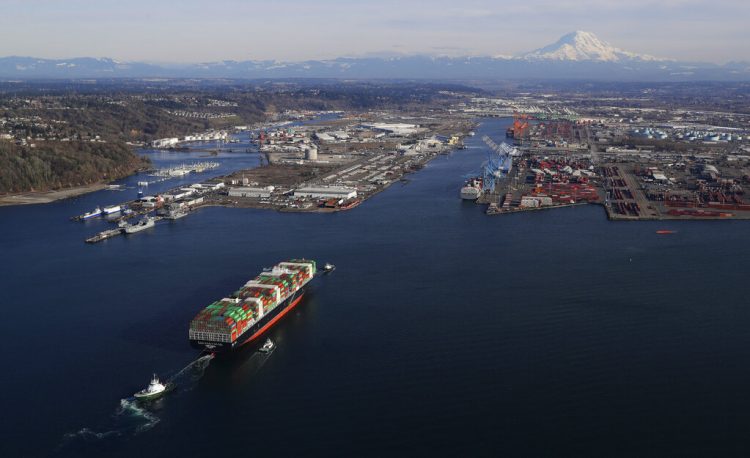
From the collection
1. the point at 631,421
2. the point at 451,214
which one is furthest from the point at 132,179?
the point at 631,421

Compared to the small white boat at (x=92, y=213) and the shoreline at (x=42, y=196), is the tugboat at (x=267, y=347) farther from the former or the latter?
the shoreline at (x=42, y=196)

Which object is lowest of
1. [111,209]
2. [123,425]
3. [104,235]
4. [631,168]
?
[123,425]

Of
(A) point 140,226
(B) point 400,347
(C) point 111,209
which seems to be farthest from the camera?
(C) point 111,209

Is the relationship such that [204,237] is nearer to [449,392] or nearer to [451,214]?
[451,214]

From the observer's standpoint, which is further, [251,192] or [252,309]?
[251,192]

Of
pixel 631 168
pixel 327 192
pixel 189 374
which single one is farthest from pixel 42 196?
pixel 631 168

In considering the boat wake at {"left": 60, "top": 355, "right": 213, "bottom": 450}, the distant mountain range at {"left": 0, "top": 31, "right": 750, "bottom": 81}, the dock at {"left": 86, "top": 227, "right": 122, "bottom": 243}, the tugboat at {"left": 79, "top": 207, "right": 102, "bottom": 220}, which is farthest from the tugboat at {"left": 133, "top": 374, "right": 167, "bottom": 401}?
the distant mountain range at {"left": 0, "top": 31, "right": 750, "bottom": 81}

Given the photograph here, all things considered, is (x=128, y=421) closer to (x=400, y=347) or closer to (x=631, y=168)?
(x=400, y=347)

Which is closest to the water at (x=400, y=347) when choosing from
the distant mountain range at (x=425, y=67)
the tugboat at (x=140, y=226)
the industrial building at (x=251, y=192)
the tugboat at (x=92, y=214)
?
the tugboat at (x=140, y=226)
